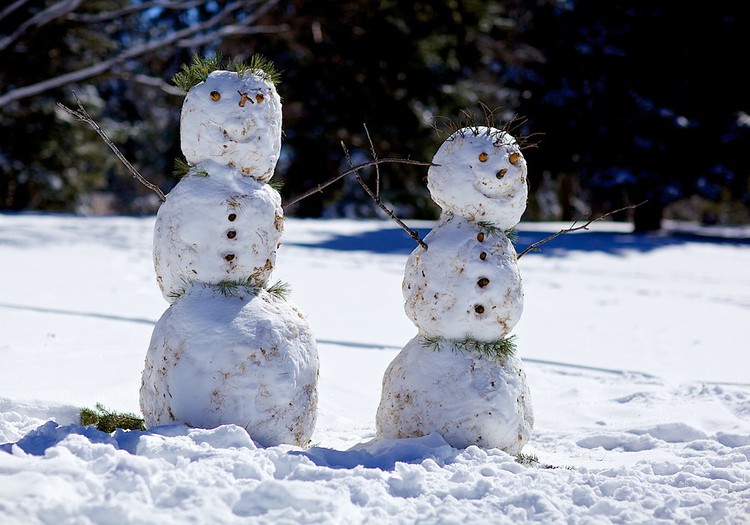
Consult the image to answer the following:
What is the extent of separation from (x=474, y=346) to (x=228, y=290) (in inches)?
49.9

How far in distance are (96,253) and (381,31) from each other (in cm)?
699

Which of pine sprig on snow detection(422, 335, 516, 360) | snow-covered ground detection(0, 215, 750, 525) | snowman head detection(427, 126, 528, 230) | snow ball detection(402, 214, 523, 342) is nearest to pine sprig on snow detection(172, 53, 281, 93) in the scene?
snowman head detection(427, 126, 528, 230)

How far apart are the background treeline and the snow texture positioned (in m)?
9.66

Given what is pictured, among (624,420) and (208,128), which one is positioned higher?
(208,128)

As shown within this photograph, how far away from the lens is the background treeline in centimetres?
1462

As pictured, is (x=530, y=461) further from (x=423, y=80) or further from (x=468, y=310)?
(x=423, y=80)

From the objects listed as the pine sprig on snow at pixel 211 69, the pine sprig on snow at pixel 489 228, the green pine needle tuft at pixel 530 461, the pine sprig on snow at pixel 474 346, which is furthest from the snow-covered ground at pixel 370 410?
the pine sprig on snow at pixel 211 69

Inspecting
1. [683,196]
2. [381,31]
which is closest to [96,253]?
[381,31]

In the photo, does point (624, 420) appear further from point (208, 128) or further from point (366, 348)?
point (208, 128)

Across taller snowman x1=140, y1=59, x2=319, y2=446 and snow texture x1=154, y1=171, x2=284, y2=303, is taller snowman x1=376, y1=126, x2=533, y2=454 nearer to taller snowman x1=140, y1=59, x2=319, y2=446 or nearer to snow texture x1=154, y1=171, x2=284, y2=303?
taller snowman x1=140, y1=59, x2=319, y2=446

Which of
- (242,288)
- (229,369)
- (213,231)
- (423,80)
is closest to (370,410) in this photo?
(242,288)

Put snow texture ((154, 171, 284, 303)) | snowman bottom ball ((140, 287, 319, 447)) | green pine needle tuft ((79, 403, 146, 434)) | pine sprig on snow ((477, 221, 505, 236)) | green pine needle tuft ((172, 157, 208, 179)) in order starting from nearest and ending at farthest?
1. snowman bottom ball ((140, 287, 319, 447))
2. snow texture ((154, 171, 284, 303))
3. green pine needle tuft ((172, 157, 208, 179))
4. pine sprig on snow ((477, 221, 505, 236))
5. green pine needle tuft ((79, 403, 146, 434))

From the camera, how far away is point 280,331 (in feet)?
12.5

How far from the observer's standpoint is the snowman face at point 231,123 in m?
3.88
